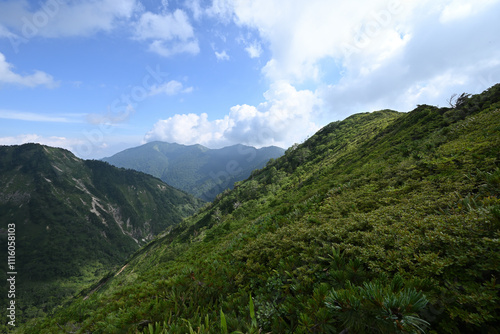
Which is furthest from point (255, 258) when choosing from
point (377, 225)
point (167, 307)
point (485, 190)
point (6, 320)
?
point (6, 320)

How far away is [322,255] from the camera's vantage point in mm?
6059

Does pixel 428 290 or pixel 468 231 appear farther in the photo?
pixel 468 231

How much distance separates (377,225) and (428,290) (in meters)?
2.73

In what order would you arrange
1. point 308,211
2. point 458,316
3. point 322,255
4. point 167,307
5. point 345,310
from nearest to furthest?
point 458,316, point 345,310, point 322,255, point 167,307, point 308,211

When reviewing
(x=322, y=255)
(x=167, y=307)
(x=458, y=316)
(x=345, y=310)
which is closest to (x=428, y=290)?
(x=458, y=316)

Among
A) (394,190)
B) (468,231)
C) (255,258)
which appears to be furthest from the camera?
(394,190)

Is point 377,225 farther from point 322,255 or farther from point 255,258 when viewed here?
point 255,258

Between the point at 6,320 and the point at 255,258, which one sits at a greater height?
the point at 255,258

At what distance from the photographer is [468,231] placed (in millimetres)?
4312

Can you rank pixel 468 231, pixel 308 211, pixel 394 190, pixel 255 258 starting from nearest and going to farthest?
pixel 468 231, pixel 255 258, pixel 394 190, pixel 308 211

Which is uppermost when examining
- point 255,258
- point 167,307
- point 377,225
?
point 377,225

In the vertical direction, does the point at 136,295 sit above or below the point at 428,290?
below

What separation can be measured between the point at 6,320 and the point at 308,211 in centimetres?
23771

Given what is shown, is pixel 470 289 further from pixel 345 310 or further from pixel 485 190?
pixel 485 190
